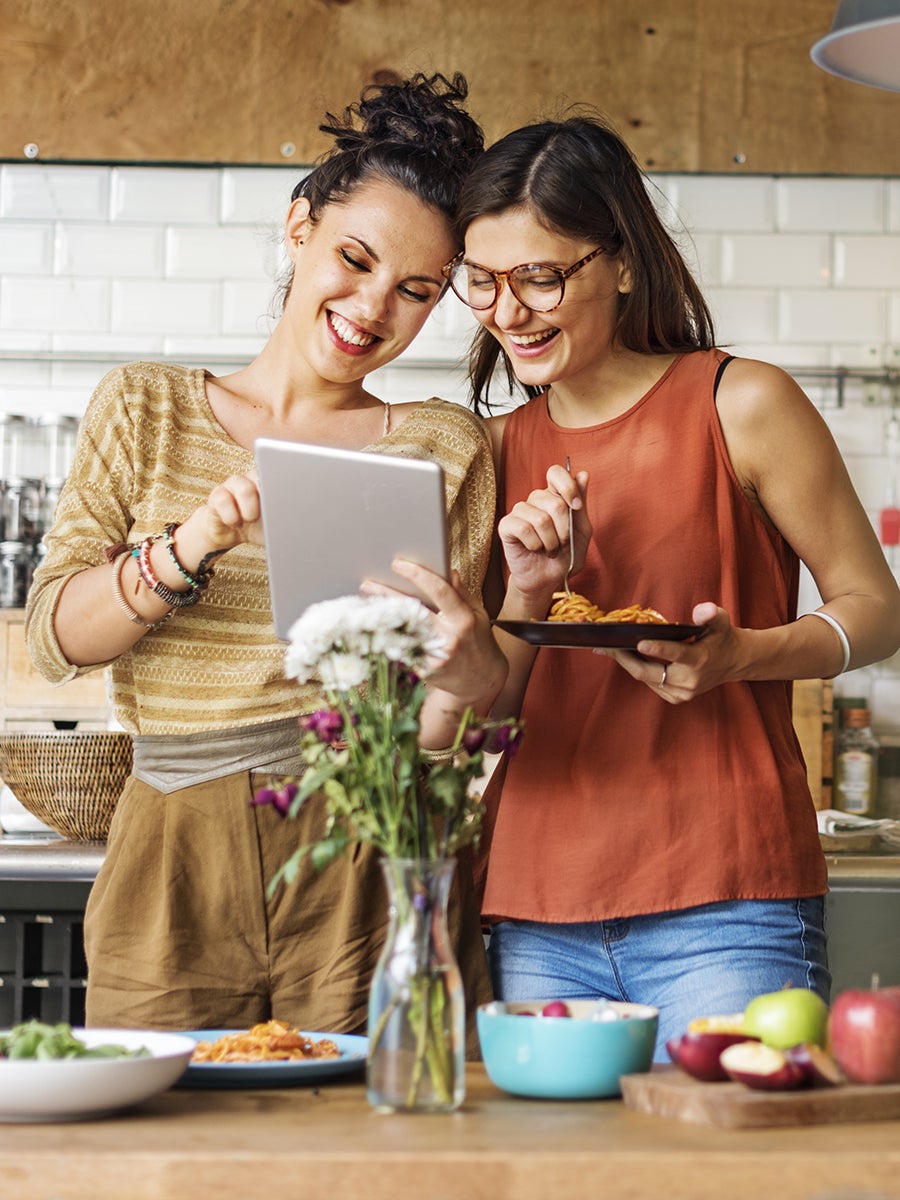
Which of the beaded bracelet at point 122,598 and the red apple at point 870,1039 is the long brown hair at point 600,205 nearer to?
the beaded bracelet at point 122,598

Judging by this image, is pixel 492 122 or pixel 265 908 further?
pixel 492 122

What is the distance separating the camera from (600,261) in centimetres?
185

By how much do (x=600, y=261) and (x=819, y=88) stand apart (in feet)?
9.68

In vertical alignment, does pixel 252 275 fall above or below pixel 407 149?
above

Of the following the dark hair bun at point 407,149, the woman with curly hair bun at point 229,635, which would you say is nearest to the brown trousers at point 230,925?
the woman with curly hair bun at point 229,635

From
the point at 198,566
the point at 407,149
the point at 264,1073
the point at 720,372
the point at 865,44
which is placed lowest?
the point at 264,1073

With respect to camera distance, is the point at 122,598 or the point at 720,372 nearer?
the point at 122,598

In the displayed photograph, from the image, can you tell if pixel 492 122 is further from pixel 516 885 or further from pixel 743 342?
pixel 516 885

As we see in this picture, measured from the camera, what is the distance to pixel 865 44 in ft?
7.13

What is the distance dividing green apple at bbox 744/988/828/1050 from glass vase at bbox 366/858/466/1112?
0.88 feet

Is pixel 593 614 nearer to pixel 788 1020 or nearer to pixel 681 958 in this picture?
pixel 681 958

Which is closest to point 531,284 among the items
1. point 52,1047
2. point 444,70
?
point 52,1047

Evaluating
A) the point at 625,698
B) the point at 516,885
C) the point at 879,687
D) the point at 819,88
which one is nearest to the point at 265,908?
the point at 516,885

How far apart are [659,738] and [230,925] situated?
21.5 inches
